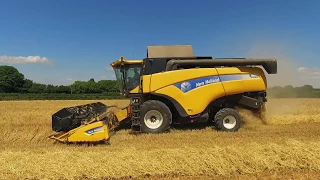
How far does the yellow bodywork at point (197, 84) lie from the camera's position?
7.95 meters

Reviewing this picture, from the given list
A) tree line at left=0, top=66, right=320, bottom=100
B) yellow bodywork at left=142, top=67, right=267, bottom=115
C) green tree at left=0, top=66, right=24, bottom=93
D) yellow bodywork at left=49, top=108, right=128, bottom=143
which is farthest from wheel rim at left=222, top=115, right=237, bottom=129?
green tree at left=0, top=66, right=24, bottom=93

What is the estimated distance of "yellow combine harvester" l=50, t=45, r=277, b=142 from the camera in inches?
313

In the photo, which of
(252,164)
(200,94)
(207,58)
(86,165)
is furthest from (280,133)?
(86,165)

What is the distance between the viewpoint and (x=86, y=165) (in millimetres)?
4469

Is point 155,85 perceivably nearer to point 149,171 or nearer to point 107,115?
point 107,115

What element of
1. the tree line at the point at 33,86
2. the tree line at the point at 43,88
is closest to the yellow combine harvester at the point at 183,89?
the tree line at the point at 43,88

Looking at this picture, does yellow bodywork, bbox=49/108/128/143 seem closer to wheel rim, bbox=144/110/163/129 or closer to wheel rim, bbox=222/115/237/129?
wheel rim, bbox=144/110/163/129

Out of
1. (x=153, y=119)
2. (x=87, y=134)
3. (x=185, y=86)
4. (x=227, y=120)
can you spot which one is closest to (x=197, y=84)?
Answer: (x=185, y=86)

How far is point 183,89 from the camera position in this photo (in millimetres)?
7977

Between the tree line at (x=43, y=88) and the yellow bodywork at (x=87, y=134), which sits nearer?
the yellow bodywork at (x=87, y=134)

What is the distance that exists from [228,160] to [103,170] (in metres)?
1.96

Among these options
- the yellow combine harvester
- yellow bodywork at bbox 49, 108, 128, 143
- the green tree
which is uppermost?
the green tree

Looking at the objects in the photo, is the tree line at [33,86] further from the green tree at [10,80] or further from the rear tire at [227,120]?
the rear tire at [227,120]

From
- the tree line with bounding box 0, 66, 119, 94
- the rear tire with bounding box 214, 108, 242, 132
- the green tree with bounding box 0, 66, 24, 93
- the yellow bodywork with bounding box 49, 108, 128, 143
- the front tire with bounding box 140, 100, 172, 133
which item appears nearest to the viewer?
the yellow bodywork with bounding box 49, 108, 128, 143
